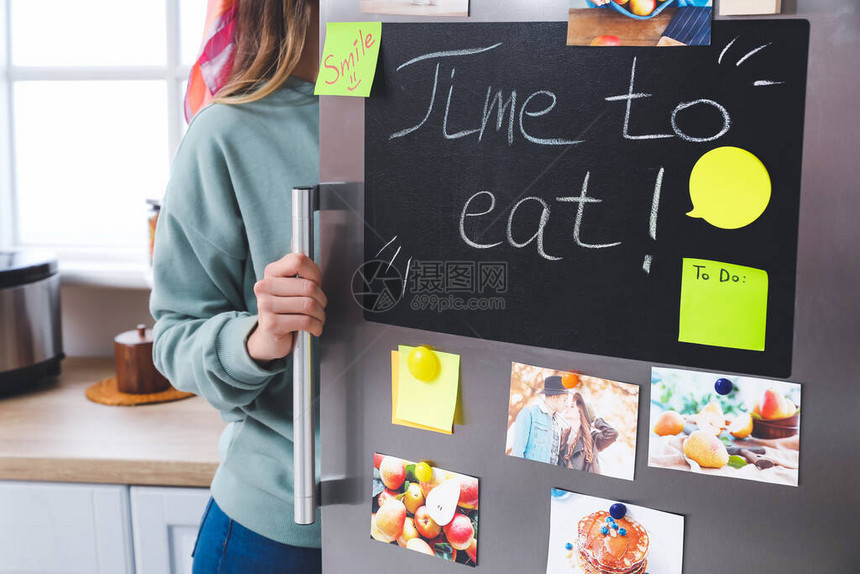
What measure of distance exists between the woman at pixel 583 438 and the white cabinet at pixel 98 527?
892 millimetres

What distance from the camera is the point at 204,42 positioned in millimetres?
1032

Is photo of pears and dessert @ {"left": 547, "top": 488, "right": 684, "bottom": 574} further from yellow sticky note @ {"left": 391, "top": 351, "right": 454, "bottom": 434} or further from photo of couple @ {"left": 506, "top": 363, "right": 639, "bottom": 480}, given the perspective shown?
yellow sticky note @ {"left": 391, "top": 351, "right": 454, "bottom": 434}

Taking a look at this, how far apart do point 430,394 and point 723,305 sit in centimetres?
30

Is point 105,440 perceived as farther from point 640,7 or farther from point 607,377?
point 640,7

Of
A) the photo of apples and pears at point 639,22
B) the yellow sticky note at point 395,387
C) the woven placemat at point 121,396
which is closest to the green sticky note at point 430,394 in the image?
the yellow sticky note at point 395,387

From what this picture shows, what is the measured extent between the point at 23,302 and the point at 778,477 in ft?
5.19

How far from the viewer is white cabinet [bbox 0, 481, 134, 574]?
1395mm

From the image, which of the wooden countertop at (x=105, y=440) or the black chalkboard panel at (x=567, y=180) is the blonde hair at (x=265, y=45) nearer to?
the black chalkboard panel at (x=567, y=180)

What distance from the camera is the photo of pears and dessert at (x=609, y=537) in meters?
0.69

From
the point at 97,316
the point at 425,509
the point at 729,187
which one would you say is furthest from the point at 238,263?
the point at 97,316

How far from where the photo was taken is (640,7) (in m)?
0.64

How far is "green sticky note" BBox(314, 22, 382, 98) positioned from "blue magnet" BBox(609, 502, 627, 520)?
1.58 feet

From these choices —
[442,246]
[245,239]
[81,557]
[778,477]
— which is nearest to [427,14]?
[442,246]

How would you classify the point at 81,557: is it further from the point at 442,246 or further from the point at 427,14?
the point at 427,14
